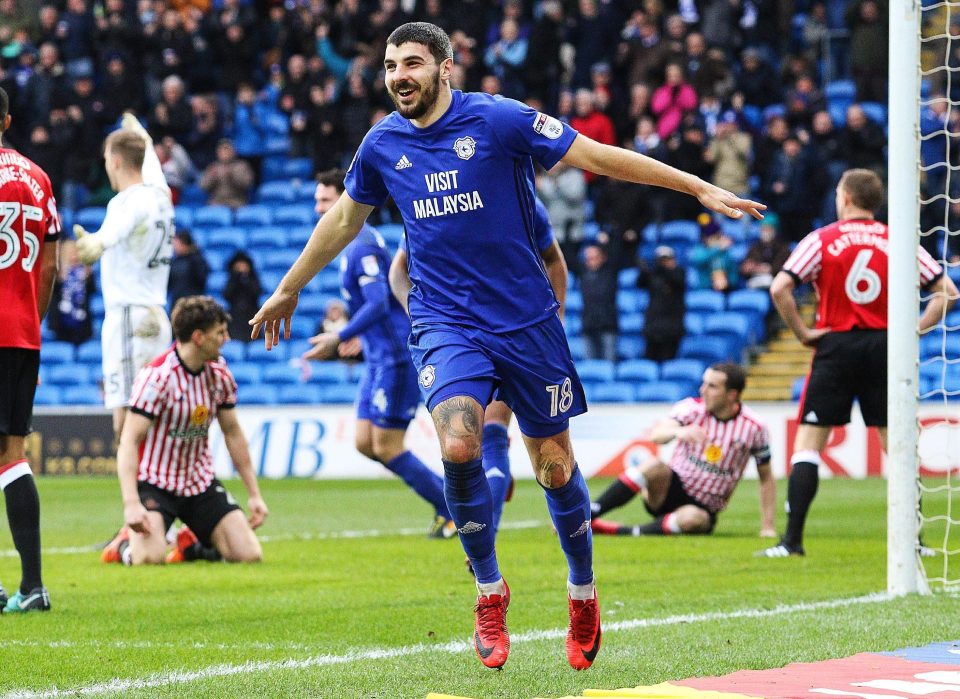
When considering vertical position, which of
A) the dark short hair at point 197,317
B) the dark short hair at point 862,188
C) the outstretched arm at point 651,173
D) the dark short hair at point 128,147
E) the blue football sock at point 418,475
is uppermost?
the dark short hair at point 128,147

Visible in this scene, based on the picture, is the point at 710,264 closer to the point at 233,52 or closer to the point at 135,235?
the point at 233,52

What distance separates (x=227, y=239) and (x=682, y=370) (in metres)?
7.58

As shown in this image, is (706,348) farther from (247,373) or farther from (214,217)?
(214,217)

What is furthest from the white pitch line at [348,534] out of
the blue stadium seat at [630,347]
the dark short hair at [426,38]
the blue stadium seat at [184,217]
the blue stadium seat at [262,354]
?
the blue stadium seat at [184,217]

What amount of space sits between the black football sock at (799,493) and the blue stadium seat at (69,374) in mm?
13841

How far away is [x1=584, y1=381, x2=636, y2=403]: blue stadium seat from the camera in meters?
17.4

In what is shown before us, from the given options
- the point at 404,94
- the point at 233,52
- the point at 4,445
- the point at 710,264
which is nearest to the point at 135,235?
the point at 4,445

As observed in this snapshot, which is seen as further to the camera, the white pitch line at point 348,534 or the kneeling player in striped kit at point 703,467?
the kneeling player in striped kit at point 703,467

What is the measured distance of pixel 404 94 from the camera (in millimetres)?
4855

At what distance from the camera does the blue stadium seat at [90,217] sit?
71.3 feet

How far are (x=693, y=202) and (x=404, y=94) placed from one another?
14369 millimetres

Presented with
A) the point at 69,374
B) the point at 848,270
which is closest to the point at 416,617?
the point at 848,270

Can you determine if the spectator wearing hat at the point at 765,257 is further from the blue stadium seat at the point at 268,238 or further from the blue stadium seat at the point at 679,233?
the blue stadium seat at the point at 268,238

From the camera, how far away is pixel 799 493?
A: 823 centimetres
